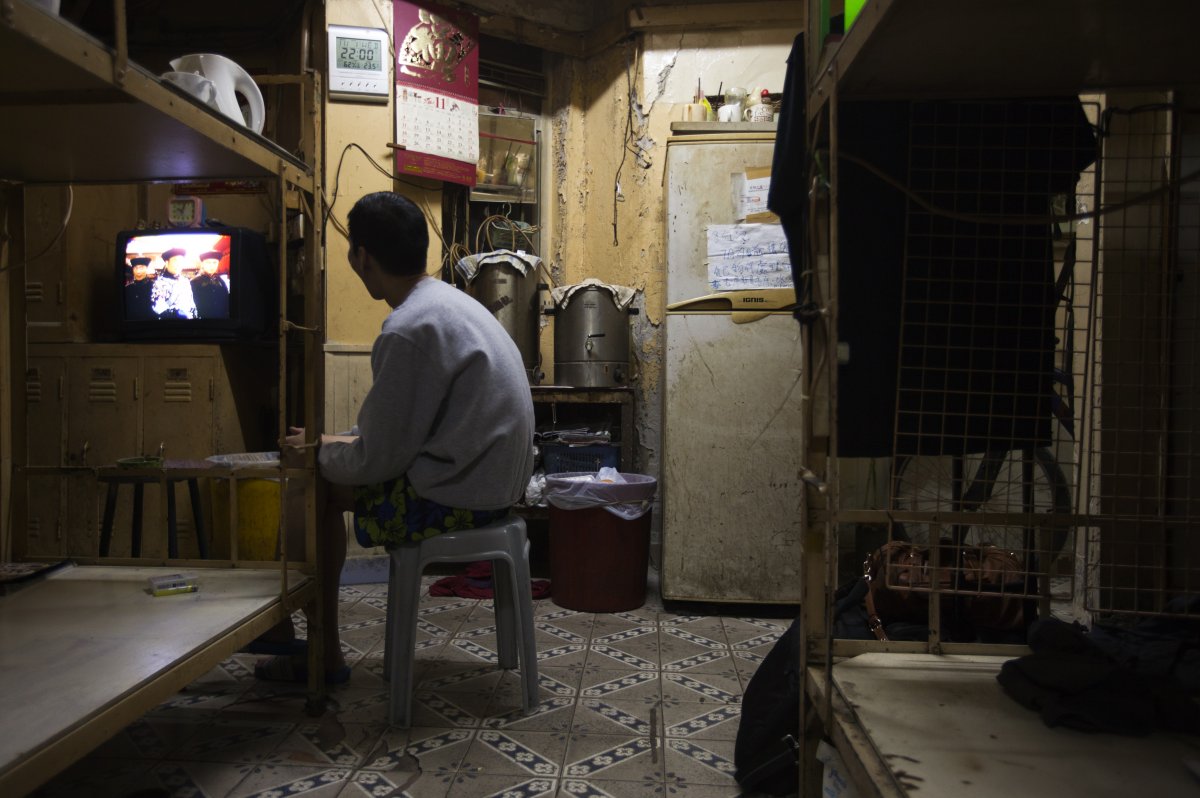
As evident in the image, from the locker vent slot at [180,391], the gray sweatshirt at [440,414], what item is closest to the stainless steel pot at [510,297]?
the locker vent slot at [180,391]

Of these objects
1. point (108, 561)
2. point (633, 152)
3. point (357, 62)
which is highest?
point (357, 62)

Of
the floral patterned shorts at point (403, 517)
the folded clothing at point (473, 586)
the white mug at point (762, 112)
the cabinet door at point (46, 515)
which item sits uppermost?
the white mug at point (762, 112)

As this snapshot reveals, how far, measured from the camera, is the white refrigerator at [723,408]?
302cm

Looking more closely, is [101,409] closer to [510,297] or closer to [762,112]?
[510,297]

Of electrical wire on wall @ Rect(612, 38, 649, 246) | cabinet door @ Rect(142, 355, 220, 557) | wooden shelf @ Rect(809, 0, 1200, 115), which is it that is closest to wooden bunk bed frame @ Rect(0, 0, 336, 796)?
wooden shelf @ Rect(809, 0, 1200, 115)

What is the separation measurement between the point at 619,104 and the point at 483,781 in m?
3.40

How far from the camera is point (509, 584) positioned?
211cm

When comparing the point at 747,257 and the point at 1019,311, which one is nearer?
the point at 1019,311

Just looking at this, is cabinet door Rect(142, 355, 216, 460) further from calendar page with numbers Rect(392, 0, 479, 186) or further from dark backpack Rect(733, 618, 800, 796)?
dark backpack Rect(733, 618, 800, 796)

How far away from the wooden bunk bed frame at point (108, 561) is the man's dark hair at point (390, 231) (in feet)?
0.46

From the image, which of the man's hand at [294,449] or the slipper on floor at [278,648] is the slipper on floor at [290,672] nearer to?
the slipper on floor at [278,648]

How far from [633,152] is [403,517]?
2.67 meters

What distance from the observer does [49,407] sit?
11.4 ft

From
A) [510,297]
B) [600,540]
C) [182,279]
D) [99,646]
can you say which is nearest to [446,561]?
[99,646]
